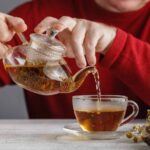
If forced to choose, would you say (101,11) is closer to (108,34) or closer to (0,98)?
(108,34)

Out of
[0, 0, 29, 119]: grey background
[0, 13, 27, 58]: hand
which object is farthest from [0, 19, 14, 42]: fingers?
[0, 0, 29, 119]: grey background

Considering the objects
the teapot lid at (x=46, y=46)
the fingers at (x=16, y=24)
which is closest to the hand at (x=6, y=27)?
the fingers at (x=16, y=24)

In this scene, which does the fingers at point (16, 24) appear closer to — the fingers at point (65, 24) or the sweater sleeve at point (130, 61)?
the fingers at point (65, 24)

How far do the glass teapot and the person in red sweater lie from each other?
8cm

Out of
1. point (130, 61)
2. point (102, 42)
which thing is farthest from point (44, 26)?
point (130, 61)

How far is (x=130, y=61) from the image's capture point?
114 cm

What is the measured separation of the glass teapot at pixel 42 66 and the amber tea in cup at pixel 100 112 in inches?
1.8

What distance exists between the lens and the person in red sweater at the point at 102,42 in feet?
3.32

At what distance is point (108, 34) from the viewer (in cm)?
107

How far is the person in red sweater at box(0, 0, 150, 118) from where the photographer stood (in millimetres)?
1011

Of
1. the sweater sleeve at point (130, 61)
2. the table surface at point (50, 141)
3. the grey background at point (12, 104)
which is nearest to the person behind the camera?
the table surface at point (50, 141)

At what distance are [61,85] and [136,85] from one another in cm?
36

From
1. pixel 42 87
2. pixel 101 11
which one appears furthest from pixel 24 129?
pixel 101 11

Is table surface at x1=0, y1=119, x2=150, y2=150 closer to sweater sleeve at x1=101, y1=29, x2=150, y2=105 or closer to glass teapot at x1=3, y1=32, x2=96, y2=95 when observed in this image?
glass teapot at x1=3, y1=32, x2=96, y2=95
